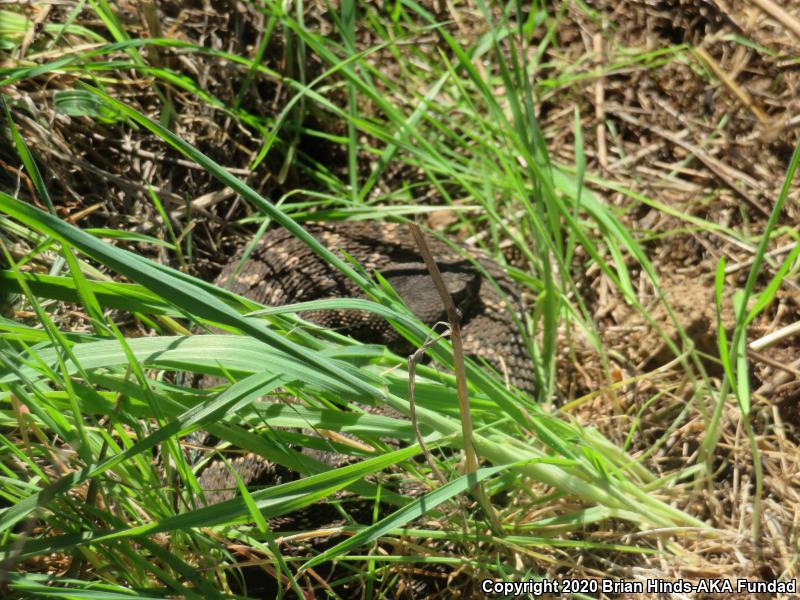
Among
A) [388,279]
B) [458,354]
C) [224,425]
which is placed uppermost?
[458,354]

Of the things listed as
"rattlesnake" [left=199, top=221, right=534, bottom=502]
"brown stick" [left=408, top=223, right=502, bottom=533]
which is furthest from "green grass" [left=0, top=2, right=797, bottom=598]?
"rattlesnake" [left=199, top=221, right=534, bottom=502]

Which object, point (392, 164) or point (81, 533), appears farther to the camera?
point (392, 164)

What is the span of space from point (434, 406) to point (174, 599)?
783mm

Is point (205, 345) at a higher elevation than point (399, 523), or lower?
higher

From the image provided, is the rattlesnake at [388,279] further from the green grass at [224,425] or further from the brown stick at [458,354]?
the brown stick at [458,354]

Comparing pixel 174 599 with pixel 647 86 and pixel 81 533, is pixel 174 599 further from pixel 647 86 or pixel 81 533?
pixel 647 86

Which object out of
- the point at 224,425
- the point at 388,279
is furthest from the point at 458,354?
the point at 388,279

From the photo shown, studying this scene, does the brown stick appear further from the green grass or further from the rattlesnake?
the rattlesnake

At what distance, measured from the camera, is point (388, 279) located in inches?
143

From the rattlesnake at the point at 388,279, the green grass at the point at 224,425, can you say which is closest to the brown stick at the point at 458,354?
the green grass at the point at 224,425

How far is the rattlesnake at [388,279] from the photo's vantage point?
10.9ft

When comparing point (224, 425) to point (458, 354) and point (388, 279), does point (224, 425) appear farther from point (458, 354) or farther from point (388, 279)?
point (388, 279)

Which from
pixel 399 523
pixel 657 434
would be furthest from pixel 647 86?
pixel 399 523

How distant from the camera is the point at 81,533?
1.71 meters
